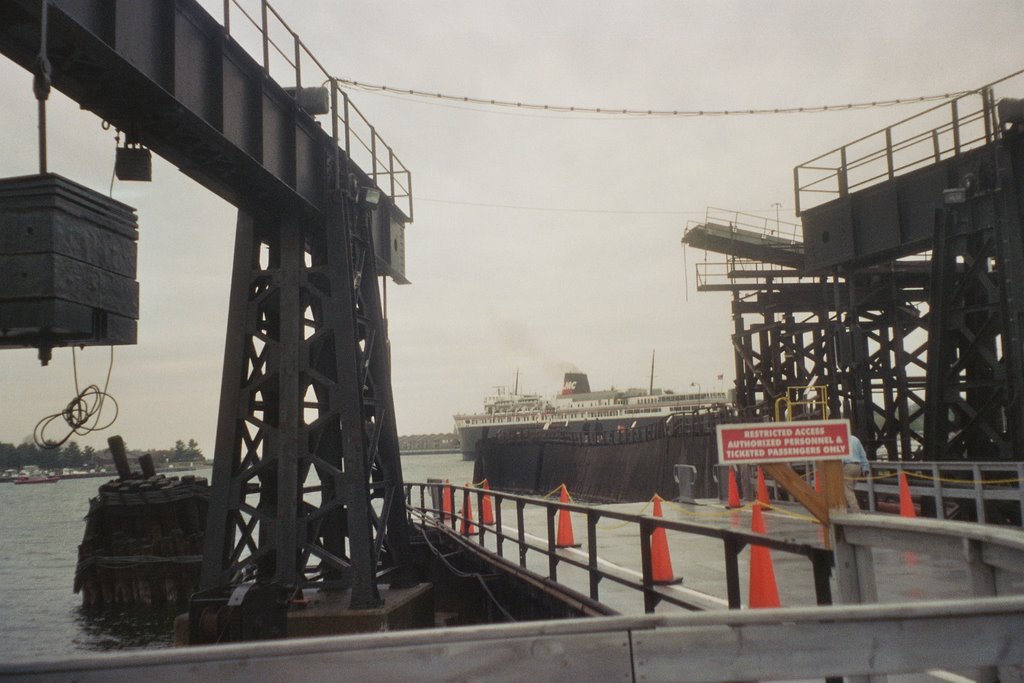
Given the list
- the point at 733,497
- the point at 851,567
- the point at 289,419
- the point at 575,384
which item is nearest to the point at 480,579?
the point at 289,419

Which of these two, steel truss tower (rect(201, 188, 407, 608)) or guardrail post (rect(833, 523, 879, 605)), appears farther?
steel truss tower (rect(201, 188, 407, 608))

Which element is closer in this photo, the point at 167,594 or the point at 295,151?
the point at 295,151

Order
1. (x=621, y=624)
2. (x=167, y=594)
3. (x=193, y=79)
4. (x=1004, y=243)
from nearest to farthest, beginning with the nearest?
(x=621, y=624) → (x=193, y=79) → (x=1004, y=243) → (x=167, y=594)

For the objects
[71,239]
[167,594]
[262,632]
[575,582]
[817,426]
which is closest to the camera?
[71,239]

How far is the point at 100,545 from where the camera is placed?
2623 cm

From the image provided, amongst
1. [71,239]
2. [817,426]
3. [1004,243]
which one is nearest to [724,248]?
[1004,243]

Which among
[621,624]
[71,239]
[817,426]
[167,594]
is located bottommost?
[167,594]

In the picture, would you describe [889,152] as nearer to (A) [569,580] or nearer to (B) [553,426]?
(A) [569,580]

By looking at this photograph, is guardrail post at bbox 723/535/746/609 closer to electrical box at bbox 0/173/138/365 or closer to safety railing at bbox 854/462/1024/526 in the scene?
electrical box at bbox 0/173/138/365

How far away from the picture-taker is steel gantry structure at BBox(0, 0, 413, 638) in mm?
8359

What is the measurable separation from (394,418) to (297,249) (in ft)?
10.3

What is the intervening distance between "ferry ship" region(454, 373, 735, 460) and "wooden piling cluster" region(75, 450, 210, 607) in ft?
237

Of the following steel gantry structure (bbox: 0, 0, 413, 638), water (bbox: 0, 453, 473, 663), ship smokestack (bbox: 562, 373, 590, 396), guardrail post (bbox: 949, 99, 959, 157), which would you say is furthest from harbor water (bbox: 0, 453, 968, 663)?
ship smokestack (bbox: 562, 373, 590, 396)

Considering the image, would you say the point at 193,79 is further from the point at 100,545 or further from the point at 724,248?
the point at 724,248
